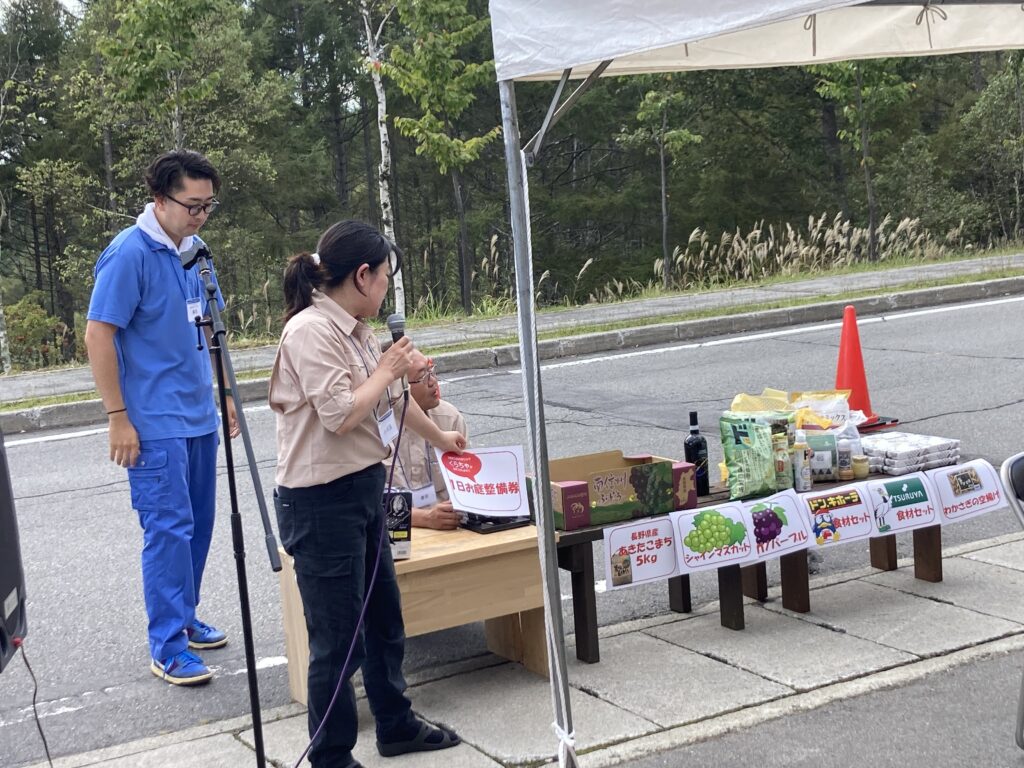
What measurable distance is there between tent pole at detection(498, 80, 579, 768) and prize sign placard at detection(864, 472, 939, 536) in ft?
6.58

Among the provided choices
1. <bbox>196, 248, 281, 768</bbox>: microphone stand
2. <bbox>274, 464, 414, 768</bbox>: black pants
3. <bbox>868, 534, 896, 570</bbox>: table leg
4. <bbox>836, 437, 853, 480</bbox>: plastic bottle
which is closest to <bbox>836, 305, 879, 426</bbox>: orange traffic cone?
<bbox>868, 534, 896, 570</bbox>: table leg

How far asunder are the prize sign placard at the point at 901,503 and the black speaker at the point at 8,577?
357cm

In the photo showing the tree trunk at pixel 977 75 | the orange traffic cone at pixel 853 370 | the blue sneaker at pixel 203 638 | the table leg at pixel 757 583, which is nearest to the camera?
the blue sneaker at pixel 203 638

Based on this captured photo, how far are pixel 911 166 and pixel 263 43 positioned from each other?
1803 cm

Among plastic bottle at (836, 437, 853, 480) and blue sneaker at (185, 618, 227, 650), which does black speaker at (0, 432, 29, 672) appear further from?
plastic bottle at (836, 437, 853, 480)

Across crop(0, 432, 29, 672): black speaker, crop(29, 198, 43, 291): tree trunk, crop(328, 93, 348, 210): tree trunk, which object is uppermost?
crop(328, 93, 348, 210): tree trunk

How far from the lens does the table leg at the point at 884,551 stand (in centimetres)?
563

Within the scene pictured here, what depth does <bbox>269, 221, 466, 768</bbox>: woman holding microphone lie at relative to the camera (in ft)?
11.9

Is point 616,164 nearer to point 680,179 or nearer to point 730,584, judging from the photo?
point 680,179

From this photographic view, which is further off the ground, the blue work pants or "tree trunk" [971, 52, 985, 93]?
"tree trunk" [971, 52, 985, 93]

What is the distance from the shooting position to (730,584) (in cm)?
495

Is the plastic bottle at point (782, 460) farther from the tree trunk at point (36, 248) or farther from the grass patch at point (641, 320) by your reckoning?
the tree trunk at point (36, 248)

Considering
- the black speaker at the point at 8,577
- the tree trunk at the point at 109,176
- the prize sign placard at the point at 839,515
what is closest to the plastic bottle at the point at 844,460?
the prize sign placard at the point at 839,515

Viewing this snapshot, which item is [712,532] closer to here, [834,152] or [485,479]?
[485,479]
